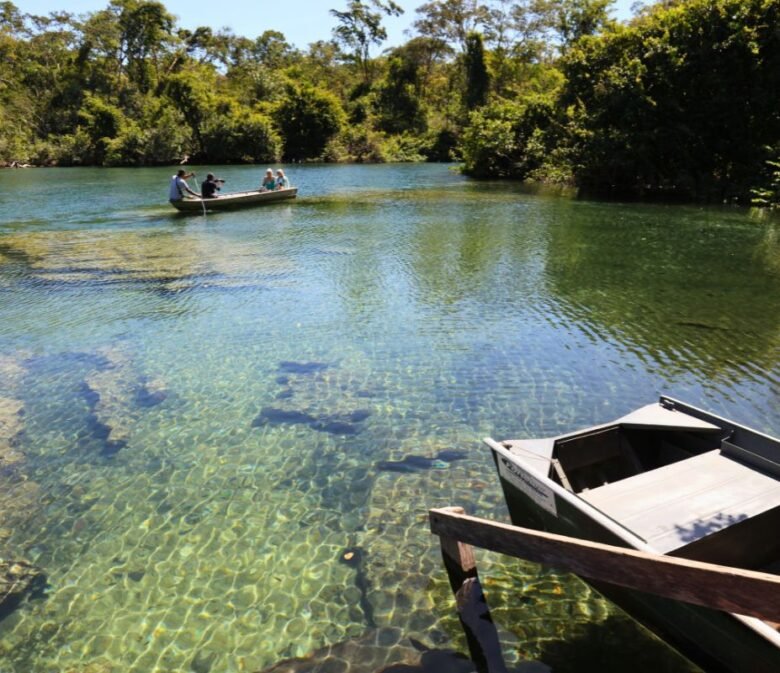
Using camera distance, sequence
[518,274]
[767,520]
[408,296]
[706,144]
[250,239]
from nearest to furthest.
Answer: [767,520] < [408,296] < [518,274] < [250,239] < [706,144]

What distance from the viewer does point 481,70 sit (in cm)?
7519

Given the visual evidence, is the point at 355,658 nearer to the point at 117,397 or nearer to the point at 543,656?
the point at 543,656

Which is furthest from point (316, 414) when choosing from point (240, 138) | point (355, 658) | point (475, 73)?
point (475, 73)

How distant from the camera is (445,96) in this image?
8838 cm

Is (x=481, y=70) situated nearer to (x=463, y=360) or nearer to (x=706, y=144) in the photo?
(x=706, y=144)

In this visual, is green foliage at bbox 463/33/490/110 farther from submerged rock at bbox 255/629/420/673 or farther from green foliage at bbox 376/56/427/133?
submerged rock at bbox 255/629/420/673

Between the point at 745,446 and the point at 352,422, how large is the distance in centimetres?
508

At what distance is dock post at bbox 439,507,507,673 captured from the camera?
4805 millimetres

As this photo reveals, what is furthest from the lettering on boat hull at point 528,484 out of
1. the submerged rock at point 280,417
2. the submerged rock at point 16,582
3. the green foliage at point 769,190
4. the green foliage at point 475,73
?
the green foliage at point 475,73

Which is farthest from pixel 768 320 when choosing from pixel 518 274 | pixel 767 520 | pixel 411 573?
pixel 411 573

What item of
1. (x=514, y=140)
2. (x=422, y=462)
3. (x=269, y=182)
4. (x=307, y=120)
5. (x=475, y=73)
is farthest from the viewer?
(x=475, y=73)

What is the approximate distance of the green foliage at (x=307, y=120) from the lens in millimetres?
74000

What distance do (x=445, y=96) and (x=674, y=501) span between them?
91816mm

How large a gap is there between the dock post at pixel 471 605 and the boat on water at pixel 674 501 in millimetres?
778
